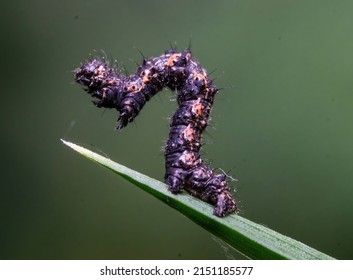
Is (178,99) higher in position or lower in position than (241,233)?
higher

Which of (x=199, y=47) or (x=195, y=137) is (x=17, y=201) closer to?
(x=199, y=47)

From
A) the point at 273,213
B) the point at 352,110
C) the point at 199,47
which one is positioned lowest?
the point at 273,213

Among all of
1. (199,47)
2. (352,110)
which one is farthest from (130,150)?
(352,110)

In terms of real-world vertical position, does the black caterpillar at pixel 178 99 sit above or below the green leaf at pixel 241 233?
above

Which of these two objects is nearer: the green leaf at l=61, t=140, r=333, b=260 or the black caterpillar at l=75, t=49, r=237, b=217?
the green leaf at l=61, t=140, r=333, b=260

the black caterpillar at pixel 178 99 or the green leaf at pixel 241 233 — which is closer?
the green leaf at pixel 241 233
